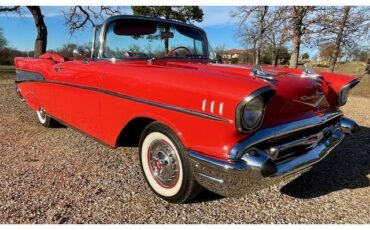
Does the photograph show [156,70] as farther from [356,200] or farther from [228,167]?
[356,200]

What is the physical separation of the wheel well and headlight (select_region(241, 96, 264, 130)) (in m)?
0.96

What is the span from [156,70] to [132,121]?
0.53 metres

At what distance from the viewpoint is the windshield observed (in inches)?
139

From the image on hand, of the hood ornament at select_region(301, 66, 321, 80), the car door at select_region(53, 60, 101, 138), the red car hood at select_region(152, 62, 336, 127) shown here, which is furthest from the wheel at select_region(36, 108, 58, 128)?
the hood ornament at select_region(301, 66, 321, 80)

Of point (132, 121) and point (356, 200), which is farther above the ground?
point (132, 121)

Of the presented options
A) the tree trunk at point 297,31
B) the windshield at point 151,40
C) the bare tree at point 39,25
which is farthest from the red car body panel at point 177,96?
the bare tree at point 39,25

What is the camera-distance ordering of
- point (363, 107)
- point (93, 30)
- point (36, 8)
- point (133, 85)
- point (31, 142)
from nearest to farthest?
Answer: 1. point (133, 85)
2. point (93, 30)
3. point (31, 142)
4. point (363, 107)
5. point (36, 8)

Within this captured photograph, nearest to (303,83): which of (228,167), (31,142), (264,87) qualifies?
(264,87)

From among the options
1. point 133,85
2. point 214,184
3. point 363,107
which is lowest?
point 363,107

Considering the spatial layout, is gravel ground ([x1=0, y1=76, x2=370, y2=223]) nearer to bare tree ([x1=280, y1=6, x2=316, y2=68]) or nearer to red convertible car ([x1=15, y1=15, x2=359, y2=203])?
red convertible car ([x1=15, y1=15, x2=359, y2=203])

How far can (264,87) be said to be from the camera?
221 cm

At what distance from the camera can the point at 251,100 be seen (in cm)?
213

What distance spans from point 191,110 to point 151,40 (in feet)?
5.41

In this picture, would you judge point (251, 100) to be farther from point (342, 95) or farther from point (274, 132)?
point (342, 95)
